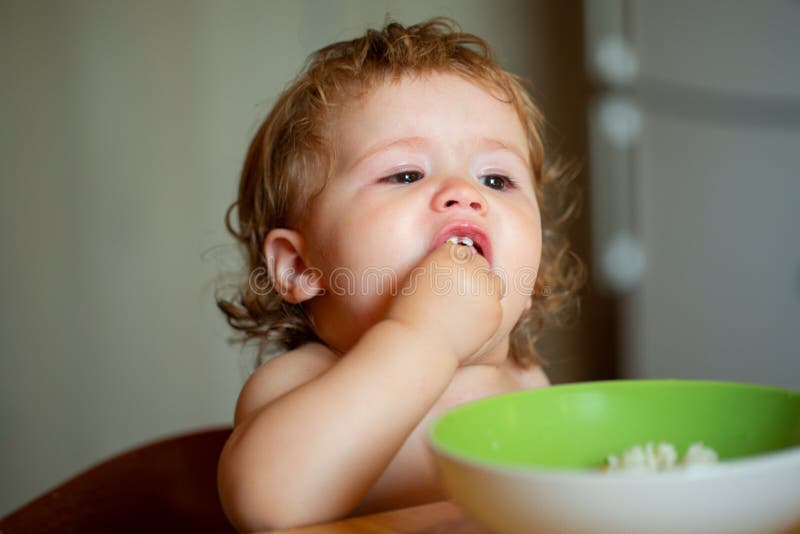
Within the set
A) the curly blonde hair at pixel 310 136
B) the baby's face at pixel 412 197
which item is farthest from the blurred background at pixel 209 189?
the baby's face at pixel 412 197

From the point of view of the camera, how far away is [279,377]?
858 mm

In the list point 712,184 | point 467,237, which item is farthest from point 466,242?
point 712,184

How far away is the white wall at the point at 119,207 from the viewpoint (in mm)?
2158

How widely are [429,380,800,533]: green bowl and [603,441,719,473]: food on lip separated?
2 centimetres

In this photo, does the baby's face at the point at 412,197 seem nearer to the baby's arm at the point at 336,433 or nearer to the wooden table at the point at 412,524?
the baby's arm at the point at 336,433

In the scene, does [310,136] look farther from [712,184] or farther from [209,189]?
[712,184]

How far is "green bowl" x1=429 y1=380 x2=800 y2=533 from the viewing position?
1.14 ft

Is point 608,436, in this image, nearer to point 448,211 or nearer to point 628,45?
point 448,211

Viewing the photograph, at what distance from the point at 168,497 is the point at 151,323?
1312 millimetres

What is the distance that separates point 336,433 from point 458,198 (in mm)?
321

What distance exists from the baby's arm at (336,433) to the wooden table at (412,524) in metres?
0.06

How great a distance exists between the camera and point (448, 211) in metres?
0.82

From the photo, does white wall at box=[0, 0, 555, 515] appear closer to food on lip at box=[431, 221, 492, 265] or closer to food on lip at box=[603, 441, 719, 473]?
food on lip at box=[431, 221, 492, 265]

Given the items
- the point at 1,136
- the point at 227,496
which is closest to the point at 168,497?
the point at 227,496
